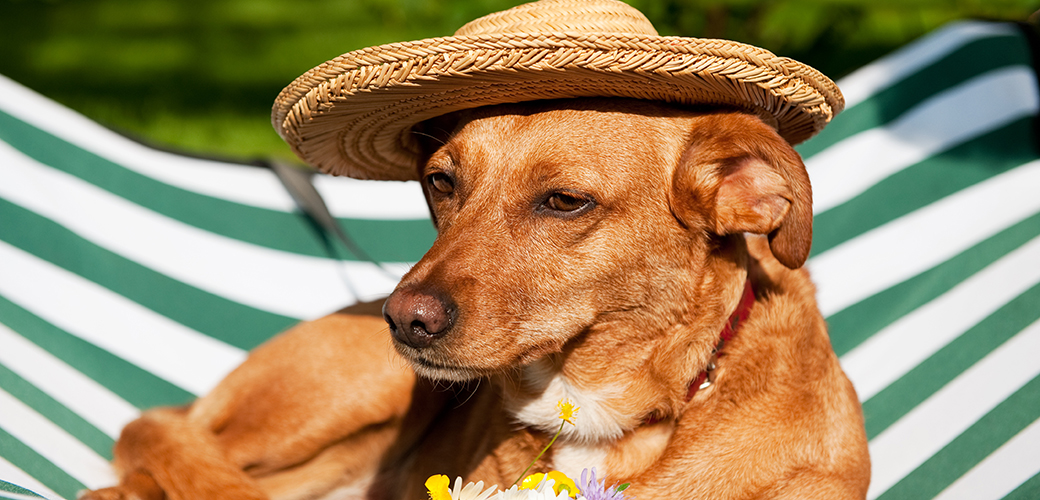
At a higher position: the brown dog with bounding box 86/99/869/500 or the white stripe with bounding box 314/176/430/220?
the white stripe with bounding box 314/176/430/220

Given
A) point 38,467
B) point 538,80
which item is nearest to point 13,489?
point 38,467

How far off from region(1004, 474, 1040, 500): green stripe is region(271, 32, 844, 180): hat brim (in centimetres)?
161

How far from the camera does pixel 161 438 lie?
9.76 ft

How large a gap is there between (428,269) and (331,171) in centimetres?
101

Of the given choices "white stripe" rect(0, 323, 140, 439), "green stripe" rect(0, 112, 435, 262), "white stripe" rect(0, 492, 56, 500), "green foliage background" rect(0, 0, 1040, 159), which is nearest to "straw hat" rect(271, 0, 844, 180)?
"white stripe" rect(0, 492, 56, 500)

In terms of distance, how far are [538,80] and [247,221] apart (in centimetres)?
290

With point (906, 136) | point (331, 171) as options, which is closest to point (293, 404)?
point (331, 171)

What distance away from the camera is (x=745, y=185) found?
7.52ft

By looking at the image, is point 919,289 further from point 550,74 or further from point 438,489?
point 438,489

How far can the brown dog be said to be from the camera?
7.26 feet

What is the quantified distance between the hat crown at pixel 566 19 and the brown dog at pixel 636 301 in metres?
0.24

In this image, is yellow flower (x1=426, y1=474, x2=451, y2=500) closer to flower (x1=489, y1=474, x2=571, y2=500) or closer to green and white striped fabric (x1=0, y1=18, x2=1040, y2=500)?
flower (x1=489, y1=474, x2=571, y2=500)

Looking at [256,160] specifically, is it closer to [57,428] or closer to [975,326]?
[57,428]

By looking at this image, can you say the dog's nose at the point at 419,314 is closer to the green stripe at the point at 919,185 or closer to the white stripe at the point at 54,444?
the white stripe at the point at 54,444
